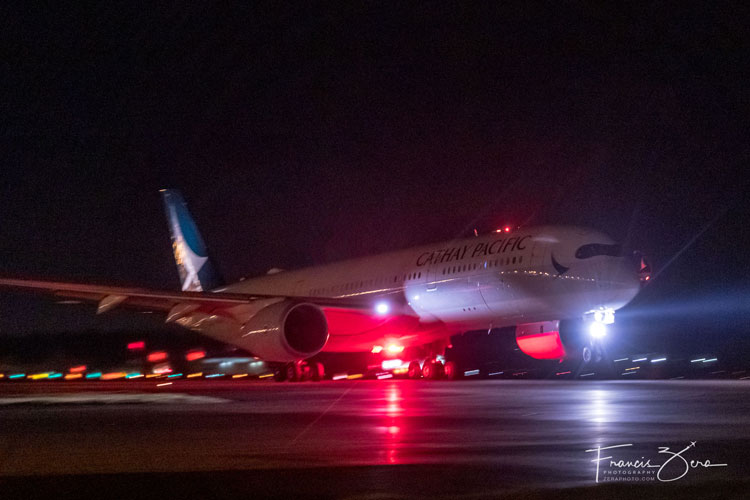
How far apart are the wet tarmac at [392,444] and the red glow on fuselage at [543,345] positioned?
9912 mm

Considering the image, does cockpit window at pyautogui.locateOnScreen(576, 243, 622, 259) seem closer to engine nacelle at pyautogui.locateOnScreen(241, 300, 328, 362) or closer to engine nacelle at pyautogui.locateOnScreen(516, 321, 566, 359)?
engine nacelle at pyautogui.locateOnScreen(516, 321, 566, 359)

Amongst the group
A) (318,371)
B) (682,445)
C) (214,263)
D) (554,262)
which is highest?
(214,263)

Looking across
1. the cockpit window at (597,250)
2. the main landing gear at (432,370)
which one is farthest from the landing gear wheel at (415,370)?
the cockpit window at (597,250)

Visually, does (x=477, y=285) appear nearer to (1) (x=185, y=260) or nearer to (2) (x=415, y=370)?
(2) (x=415, y=370)

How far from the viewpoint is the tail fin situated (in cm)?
3953

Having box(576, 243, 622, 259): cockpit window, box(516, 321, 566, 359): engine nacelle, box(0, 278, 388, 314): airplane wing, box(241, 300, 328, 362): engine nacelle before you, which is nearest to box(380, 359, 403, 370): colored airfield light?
box(0, 278, 388, 314): airplane wing

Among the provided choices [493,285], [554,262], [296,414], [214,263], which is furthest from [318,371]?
[296,414]

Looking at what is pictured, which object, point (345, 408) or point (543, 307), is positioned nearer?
point (345, 408)

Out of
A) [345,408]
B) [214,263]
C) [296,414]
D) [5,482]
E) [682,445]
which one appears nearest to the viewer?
[5,482]

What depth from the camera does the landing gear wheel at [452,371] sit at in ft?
89.8

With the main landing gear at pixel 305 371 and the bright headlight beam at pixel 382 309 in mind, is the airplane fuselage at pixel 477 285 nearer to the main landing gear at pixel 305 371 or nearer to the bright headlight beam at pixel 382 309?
the bright headlight beam at pixel 382 309

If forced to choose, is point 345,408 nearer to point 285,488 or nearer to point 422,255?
point 285,488

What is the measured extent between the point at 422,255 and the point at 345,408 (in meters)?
14.9

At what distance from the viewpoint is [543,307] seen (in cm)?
2445
